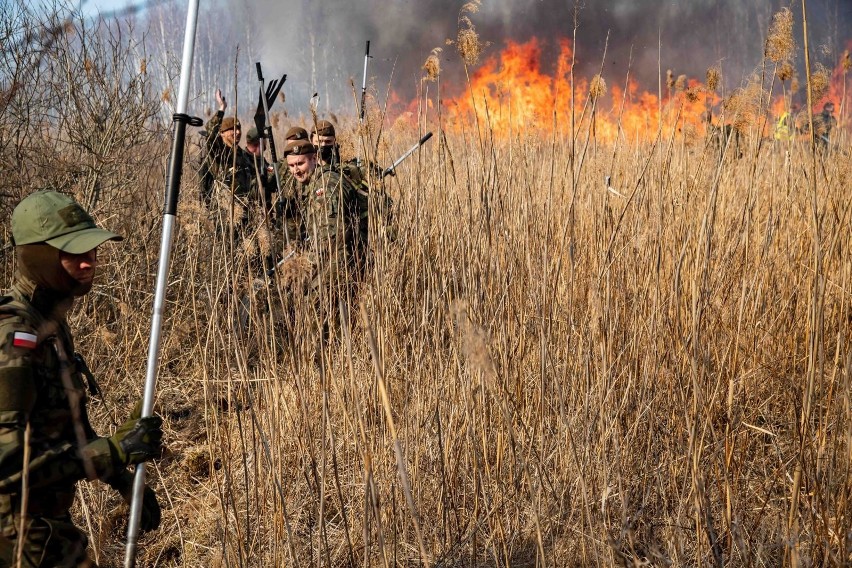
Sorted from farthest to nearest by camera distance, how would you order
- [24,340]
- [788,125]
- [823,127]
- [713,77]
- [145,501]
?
[823,127], [788,125], [713,77], [145,501], [24,340]

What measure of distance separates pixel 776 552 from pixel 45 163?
163 inches

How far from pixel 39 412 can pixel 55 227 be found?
0.39 meters

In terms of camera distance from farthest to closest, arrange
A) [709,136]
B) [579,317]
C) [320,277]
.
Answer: [579,317] → [709,136] → [320,277]

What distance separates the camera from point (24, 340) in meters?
1.43

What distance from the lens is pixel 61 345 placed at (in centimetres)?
151

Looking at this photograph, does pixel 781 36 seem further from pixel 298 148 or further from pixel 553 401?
pixel 298 148

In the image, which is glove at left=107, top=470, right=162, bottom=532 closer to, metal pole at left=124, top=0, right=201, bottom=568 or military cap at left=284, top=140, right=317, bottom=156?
metal pole at left=124, top=0, right=201, bottom=568

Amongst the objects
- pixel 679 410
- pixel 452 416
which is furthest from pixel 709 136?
pixel 452 416

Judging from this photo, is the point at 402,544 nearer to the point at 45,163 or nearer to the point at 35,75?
the point at 45,163

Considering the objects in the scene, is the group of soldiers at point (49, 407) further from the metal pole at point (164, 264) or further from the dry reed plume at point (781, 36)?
the dry reed plume at point (781, 36)

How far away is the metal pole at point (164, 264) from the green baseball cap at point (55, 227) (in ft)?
0.40

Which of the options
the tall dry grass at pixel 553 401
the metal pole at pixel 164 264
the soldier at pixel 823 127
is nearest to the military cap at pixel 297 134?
the tall dry grass at pixel 553 401

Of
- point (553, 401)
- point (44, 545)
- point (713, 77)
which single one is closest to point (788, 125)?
point (713, 77)

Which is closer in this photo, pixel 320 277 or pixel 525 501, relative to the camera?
pixel 320 277
